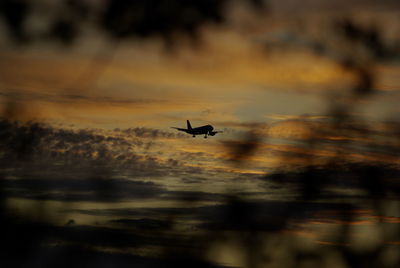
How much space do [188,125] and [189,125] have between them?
179mm

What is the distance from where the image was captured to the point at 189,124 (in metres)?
113

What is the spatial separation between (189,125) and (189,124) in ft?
1.16

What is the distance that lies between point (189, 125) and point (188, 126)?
1.29 ft

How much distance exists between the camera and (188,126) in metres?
114

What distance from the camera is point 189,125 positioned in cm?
11338

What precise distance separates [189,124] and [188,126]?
729mm

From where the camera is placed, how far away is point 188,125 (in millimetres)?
113312

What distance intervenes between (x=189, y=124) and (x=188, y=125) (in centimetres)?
35
